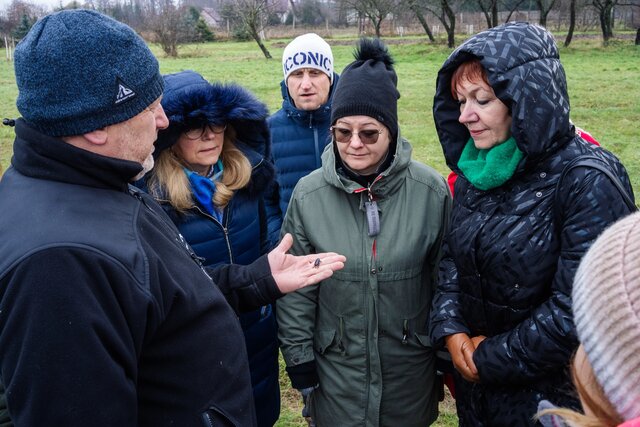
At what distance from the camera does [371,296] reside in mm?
2516

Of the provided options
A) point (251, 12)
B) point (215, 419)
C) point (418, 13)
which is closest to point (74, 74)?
point (215, 419)

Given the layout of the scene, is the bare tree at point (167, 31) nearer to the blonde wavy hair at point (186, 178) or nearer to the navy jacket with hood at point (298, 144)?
the navy jacket with hood at point (298, 144)

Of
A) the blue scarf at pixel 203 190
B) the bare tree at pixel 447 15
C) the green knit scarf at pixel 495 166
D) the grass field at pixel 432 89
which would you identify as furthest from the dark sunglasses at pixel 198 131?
the bare tree at pixel 447 15

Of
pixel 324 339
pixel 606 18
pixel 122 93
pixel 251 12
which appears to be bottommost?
pixel 324 339

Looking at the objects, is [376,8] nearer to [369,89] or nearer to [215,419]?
[369,89]

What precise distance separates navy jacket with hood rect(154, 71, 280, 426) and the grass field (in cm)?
88

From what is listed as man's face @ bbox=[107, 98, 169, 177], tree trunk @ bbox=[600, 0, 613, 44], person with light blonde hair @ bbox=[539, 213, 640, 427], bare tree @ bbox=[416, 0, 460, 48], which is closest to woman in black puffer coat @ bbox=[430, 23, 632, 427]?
person with light blonde hair @ bbox=[539, 213, 640, 427]

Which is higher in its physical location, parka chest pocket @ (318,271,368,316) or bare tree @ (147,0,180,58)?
bare tree @ (147,0,180,58)

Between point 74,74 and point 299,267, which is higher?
point 74,74

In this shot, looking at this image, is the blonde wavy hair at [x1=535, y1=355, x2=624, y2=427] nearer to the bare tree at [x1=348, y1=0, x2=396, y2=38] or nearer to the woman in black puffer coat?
the woman in black puffer coat

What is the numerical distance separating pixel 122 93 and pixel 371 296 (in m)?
1.38

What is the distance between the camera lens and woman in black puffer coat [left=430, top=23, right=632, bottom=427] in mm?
1909

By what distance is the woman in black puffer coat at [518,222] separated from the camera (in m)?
1.91

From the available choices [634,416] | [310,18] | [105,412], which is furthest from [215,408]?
[310,18]
